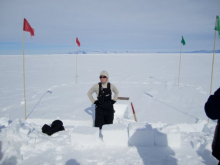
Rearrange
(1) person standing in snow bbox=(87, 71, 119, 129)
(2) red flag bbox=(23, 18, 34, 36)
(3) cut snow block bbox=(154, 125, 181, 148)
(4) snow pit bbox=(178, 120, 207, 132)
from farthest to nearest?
(2) red flag bbox=(23, 18, 34, 36) → (4) snow pit bbox=(178, 120, 207, 132) → (1) person standing in snow bbox=(87, 71, 119, 129) → (3) cut snow block bbox=(154, 125, 181, 148)

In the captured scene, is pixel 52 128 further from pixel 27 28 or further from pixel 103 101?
pixel 27 28

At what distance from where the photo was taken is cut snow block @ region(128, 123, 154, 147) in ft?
9.66

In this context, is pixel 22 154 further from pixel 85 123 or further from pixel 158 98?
pixel 158 98

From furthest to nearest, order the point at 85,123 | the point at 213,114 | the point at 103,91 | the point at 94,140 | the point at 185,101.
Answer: the point at 185,101
the point at 85,123
the point at 103,91
the point at 94,140
the point at 213,114

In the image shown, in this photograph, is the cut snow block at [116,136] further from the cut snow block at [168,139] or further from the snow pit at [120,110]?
the snow pit at [120,110]

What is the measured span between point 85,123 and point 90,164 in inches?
90.2

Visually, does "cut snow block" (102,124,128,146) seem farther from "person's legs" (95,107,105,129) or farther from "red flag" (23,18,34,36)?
"red flag" (23,18,34,36)

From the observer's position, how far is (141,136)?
296 cm

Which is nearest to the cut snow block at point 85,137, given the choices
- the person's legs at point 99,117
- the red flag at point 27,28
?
the person's legs at point 99,117

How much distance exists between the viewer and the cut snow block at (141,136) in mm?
2943

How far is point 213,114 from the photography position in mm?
1587

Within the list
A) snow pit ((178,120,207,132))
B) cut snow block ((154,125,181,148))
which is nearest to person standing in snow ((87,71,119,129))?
cut snow block ((154,125,181,148))

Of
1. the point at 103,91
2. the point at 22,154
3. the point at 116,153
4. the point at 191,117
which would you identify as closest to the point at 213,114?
the point at 116,153

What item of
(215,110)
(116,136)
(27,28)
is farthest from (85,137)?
(27,28)
